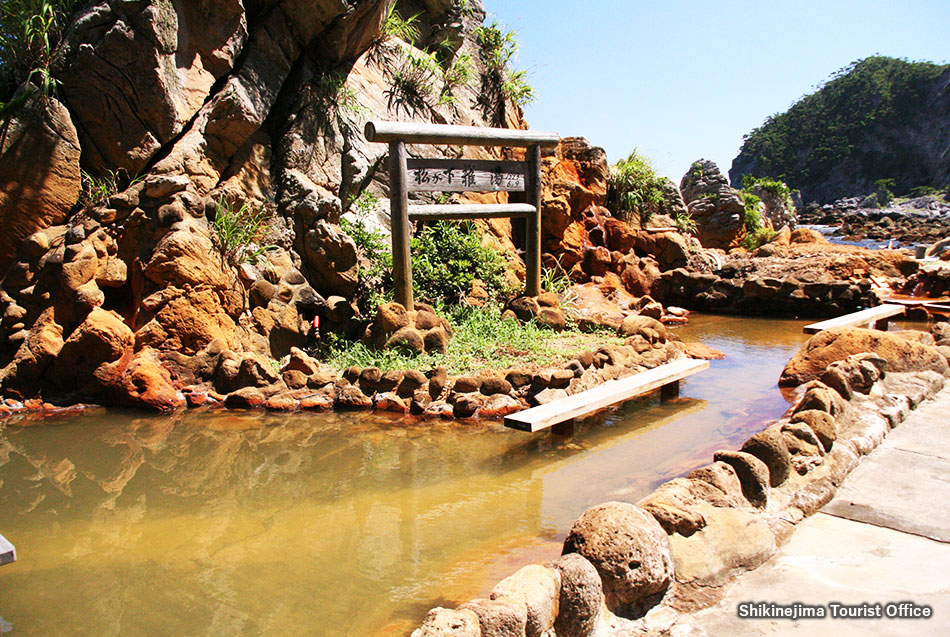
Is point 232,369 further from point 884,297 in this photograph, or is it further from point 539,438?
point 884,297

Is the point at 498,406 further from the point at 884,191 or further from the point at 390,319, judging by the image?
the point at 884,191

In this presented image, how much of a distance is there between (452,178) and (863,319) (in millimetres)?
6086

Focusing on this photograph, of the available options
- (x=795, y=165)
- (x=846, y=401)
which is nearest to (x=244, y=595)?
(x=846, y=401)

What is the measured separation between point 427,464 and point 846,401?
10.3ft

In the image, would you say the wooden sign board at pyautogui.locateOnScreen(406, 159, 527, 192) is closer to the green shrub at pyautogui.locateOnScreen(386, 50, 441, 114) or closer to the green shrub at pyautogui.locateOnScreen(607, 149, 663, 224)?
the green shrub at pyautogui.locateOnScreen(386, 50, 441, 114)

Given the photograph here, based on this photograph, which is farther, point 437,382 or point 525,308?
point 525,308

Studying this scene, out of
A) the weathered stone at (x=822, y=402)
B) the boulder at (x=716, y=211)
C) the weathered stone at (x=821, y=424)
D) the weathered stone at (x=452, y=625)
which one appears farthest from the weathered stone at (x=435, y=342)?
the boulder at (x=716, y=211)

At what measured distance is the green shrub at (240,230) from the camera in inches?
297

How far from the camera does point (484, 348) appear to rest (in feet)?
24.6

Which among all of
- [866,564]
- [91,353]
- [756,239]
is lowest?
[866,564]

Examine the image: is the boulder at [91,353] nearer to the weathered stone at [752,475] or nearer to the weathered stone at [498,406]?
the weathered stone at [498,406]

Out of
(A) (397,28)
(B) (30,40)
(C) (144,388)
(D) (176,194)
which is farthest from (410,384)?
(A) (397,28)

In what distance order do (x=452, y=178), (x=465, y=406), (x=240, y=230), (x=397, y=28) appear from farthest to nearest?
(x=397, y=28)
(x=452, y=178)
(x=240, y=230)
(x=465, y=406)

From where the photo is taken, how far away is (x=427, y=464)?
5.08 metres
